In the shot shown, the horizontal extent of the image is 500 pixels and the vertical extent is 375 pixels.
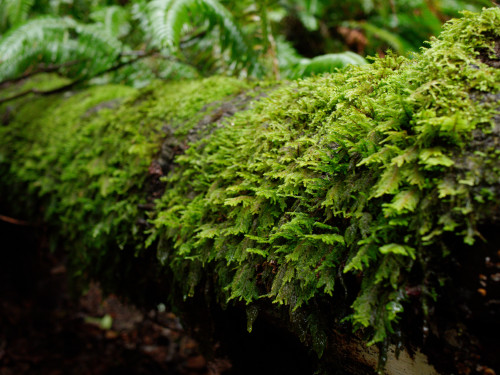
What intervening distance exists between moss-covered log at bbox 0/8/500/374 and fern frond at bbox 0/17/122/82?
5.89 feet

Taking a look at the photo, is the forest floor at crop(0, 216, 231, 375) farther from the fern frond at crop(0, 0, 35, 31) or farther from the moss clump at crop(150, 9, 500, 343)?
the fern frond at crop(0, 0, 35, 31)

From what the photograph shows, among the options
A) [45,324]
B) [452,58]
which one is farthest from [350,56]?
[45,324]

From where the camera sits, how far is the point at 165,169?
168 centimetres

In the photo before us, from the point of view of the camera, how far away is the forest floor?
300 cm

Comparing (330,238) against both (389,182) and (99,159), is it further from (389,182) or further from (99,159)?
(99,159)

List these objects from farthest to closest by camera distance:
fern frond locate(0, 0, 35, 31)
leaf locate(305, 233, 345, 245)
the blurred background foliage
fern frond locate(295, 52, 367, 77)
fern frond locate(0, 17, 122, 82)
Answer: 1. fern frond locate(0, 0, 35, 31)
2. fern frond locate(0, 17, 122, 82)
3. the blurred background foliage
4. fern frond locate(295, 52, 367, 77)
5. leaf locate(305, 233, 345, 245)

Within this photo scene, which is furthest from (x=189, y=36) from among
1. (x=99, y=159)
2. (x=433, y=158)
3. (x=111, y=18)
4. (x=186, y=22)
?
(x=433, y=158)

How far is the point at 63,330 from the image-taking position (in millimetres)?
3502

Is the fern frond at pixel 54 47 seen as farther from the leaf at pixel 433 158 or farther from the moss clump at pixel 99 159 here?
the leaf at pixel 433 158

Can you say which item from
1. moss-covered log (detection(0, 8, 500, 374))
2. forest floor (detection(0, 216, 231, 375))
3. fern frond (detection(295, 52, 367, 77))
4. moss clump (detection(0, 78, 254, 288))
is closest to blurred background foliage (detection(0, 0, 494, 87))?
fern frond (detection(295, 52, 367, 77))

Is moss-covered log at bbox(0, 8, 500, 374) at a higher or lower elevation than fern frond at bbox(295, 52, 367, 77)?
lower

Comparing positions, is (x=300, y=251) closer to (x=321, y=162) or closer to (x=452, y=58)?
(x=321, y=162)

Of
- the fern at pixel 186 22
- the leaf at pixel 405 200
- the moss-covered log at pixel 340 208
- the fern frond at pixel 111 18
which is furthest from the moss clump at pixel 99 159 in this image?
the leaf at pixel 405 200

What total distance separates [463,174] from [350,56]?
5.48ft
